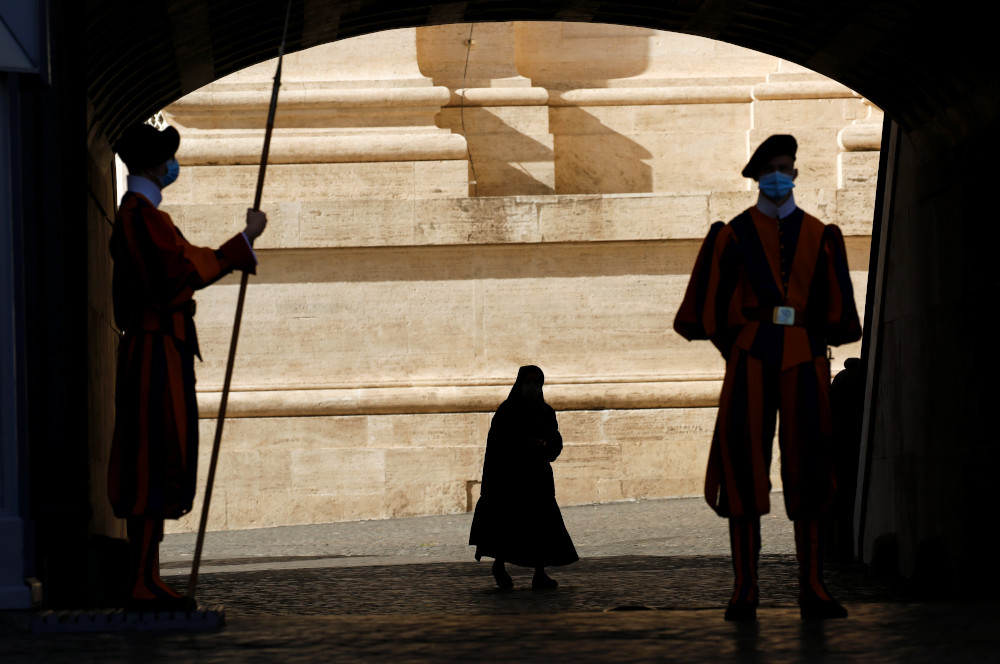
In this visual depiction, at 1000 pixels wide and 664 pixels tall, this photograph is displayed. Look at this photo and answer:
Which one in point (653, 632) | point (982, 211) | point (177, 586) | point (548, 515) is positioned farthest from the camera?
point (548, 515)

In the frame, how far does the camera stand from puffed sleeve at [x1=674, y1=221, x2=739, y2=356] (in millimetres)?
6422

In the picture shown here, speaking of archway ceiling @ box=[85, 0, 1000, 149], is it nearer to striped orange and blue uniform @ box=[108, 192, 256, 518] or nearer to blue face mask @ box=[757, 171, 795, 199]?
striped orange and blue uniform @ box=[108, 192, 256, 518]

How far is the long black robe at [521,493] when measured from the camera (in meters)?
10.6

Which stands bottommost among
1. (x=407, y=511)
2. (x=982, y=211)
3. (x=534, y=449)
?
(x=407, y=511)

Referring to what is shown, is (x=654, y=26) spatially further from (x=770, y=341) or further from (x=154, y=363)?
(x=154, y=363)

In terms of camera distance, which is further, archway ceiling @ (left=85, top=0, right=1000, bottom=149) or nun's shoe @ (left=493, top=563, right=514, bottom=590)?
nun's shoe @ (left=493, top=563, right=514, bottom=590)

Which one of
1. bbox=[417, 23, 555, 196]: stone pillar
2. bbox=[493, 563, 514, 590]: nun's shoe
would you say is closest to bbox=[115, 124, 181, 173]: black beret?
bbox=[493, 563, 514, 590]: nun's shoe

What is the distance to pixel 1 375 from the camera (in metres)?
6.11

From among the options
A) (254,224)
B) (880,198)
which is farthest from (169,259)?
(880,198)

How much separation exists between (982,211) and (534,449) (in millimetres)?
3976

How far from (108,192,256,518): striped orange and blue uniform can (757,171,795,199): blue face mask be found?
6.70 feet

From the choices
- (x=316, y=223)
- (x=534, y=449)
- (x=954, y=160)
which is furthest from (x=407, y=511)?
(x=954, y=160)

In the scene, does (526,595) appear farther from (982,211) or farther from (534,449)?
(982,211)

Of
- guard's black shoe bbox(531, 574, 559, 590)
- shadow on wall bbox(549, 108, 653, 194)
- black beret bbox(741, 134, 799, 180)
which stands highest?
shadow on wall bbox(549, 108, 653, 194)
